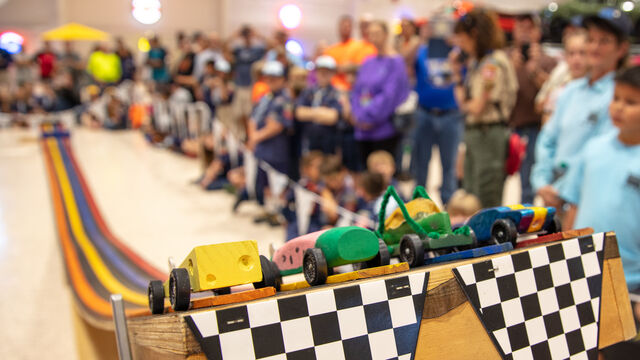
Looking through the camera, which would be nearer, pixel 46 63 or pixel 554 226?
pixel 554 226

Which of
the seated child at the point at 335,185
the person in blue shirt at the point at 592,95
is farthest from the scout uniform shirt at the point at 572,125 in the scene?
the seated child at the point at 335,185

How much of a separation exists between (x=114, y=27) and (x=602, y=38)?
18.0 metres

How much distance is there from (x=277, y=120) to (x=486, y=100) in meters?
2.14

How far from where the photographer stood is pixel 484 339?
3.60 ft

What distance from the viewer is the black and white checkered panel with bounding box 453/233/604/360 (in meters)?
1.11

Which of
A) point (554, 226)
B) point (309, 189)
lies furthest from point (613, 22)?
point (309, 189)

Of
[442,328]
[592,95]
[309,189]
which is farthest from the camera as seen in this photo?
[309,189]

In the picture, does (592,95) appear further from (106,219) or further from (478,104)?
(106,219)

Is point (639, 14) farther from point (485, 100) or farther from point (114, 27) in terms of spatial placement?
point (114, 27)

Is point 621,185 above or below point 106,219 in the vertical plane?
above

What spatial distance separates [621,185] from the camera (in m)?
1.97

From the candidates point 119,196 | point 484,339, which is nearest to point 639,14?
point 119,196

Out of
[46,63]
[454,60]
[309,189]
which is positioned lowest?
[309,189]

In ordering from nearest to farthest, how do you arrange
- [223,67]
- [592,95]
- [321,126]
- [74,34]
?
[592,95] < [321,126] < [223,67] < [74,34]
